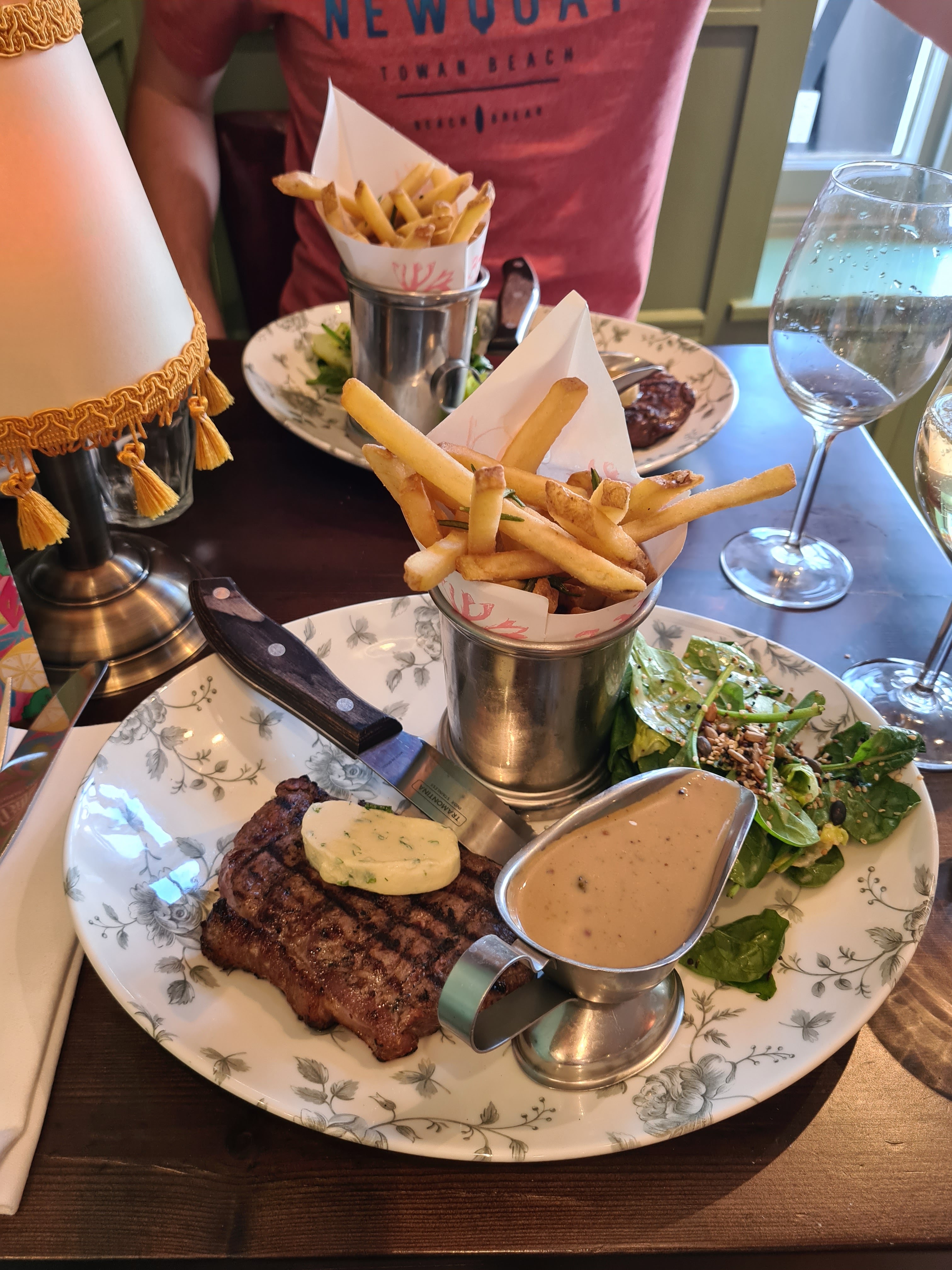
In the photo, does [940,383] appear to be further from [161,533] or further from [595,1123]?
[161,533]

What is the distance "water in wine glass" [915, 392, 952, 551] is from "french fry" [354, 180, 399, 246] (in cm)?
98

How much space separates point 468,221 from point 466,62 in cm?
99

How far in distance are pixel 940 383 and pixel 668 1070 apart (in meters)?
0.91

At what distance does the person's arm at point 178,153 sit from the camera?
8.71 feet

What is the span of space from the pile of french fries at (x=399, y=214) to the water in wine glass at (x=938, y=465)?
891 millimetres

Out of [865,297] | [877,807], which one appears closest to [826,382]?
[865,297]

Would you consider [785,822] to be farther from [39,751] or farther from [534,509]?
[39,751]

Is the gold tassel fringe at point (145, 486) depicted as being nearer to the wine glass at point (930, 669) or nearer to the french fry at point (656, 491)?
the french fry at point (656, 491)

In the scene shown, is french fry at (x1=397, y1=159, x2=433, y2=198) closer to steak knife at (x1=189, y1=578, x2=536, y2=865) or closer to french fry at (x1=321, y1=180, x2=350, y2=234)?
french fry at (x1=321, y1=180, x2=350, y2=234)

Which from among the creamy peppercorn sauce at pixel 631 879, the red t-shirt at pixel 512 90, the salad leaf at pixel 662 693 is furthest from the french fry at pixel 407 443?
the red t-shirt at pixel 512 90

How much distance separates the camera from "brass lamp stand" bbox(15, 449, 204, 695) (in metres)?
1.37

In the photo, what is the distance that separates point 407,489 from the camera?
1.05 m

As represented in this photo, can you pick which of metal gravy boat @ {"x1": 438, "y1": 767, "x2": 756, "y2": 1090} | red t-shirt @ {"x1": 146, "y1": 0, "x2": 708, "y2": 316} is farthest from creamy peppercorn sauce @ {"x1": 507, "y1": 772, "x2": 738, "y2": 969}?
red t-shirt @ {"x1": 146, "y1": 0, "x2": 708, "y2": 316}

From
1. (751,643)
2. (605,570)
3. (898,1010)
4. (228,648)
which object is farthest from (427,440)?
(898,1010)
